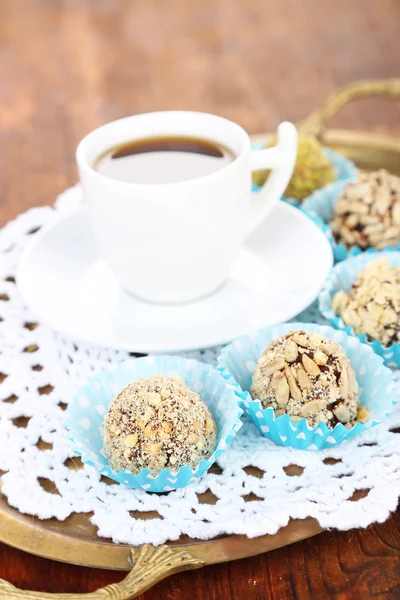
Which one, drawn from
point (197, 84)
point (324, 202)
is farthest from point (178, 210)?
point (197, 84)

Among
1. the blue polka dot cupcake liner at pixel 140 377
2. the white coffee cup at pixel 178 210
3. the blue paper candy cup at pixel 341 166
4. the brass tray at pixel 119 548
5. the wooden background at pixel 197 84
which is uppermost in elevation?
the white coffee cup at pixel 178 210

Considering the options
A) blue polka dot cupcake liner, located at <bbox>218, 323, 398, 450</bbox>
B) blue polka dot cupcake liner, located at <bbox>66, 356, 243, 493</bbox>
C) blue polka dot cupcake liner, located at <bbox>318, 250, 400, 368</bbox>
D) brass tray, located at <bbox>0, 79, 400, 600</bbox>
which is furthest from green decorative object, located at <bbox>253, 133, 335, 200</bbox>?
brass tray, located at <bbox>0, 79, 400, 600</bbox>

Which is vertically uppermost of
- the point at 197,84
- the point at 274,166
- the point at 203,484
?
the point at 274,166

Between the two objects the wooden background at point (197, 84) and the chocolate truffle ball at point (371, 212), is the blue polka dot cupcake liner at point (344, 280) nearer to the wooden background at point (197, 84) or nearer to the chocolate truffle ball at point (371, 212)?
the chocolate truffle ball at point (371, 212)

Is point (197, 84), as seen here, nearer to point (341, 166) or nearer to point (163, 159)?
point (341, 166)

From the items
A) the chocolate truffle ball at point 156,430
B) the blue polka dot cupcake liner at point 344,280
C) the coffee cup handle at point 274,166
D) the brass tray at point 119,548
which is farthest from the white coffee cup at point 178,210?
the brass tray at point 119,548

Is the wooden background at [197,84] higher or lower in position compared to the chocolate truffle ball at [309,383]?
lower

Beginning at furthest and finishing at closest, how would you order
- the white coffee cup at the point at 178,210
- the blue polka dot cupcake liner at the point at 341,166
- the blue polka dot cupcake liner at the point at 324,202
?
the blue polka dot cupcake liner at the point at 341,166 → the blue polka dot cupcake liner at the point at 324,202 → the white coffee cup at the point at 178,210
